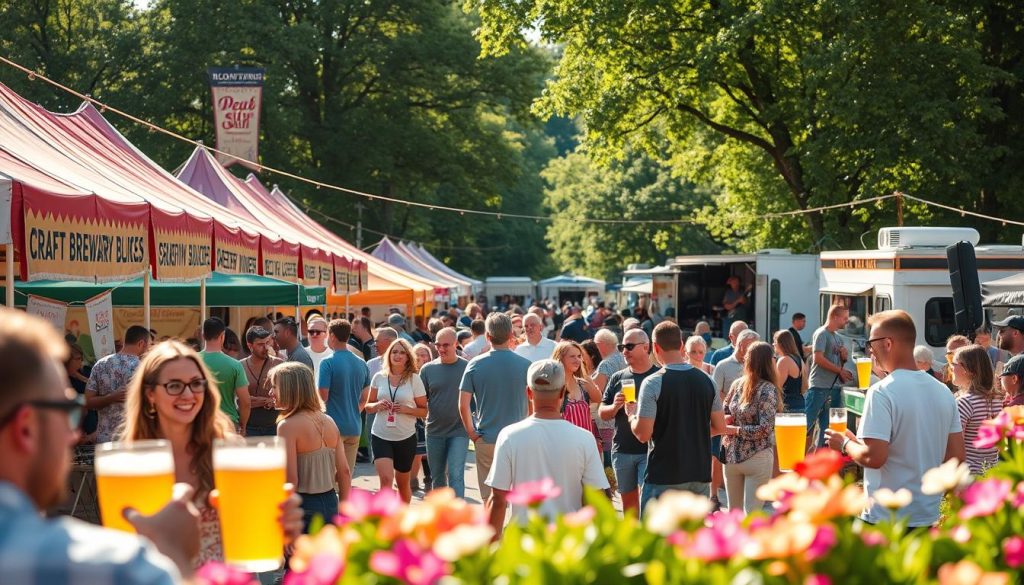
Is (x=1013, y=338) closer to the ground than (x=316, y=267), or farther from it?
closer to the ground

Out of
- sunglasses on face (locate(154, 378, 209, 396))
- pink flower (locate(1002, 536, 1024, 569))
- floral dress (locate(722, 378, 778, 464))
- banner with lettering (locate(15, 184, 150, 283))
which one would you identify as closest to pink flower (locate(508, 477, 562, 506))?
pink flower (locate(1002, 536, 1024, 569))

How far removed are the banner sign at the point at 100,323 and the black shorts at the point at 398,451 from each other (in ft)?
8.19

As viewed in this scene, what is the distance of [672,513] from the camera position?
8.01ft

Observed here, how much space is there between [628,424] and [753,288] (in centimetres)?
1882

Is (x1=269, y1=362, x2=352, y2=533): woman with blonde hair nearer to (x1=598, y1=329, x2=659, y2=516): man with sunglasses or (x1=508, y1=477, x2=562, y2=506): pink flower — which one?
(x1=598, y1=329, x2=659, y2=516): man with sunglasses

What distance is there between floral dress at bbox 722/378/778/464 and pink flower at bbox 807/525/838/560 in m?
7.04

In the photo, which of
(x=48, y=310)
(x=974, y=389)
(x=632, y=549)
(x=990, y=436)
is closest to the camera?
(x=632, y=549)

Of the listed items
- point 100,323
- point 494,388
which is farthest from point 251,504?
point 100,323

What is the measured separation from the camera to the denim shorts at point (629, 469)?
9219mm

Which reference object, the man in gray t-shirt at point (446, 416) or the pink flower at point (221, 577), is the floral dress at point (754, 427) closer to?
the man in gray t-shirt at point (446, 416)

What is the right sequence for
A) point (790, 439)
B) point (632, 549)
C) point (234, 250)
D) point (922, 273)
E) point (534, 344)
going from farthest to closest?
point (922, 273), point (534, 344), point (234, 250), point (790, 439), point (632, 549)

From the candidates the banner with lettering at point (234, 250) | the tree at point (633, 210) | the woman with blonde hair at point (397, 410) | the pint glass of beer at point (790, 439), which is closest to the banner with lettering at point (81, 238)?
the banner with lettering at point (234, 250)

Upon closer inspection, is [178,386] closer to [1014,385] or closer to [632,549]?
[632,549]

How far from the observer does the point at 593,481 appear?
20.2 ft
